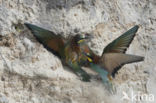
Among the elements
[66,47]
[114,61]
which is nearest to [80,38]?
[66,47]

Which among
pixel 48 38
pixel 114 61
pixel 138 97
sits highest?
pixel 48 38

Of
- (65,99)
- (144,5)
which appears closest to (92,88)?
(65,99)

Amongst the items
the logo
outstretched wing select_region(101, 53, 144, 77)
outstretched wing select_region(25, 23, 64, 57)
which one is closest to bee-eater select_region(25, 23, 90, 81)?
outstretched wing select_region(25, 23, 64, 57)

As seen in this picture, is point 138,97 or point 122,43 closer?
point 122,43

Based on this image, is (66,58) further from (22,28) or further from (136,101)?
(136,101)

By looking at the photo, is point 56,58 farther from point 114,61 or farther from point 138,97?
point 138,97

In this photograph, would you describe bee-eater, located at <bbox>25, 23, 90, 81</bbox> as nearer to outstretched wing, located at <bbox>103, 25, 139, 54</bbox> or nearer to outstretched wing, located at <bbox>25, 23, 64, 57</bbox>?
outstretched wing, located at <bbox>25, 23, 64, 57</bbox>
